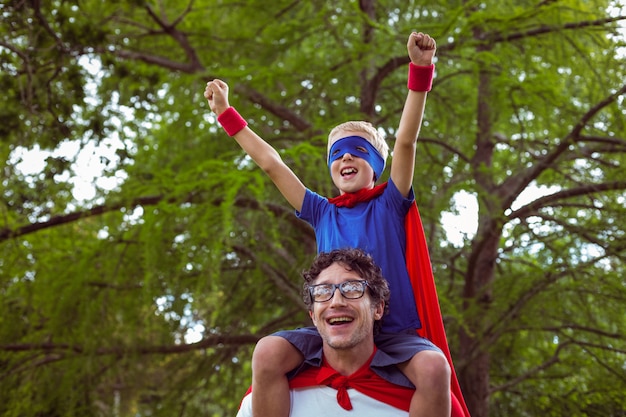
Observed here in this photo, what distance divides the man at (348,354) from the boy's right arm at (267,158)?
52 cm

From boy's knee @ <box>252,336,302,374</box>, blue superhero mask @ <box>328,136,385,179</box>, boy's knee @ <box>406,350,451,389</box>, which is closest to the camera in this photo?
boy's knee @ <box>406,350,451,389</box>

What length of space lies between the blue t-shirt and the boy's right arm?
0.17 m

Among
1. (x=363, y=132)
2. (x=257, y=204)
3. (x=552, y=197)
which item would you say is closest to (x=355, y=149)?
(x=363, y=132)

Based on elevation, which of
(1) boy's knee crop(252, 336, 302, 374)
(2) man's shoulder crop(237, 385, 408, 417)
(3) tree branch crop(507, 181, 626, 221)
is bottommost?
(2) man's shoulder crop(237, 385, 408, 417)

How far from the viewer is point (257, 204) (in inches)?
226

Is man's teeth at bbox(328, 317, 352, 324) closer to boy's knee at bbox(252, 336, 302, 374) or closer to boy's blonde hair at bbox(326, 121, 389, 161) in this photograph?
boy's knee at bbox(252, 336, 302, 374)

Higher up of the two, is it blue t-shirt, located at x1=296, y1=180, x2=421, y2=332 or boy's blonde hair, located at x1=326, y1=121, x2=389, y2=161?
boy's blonde hair, located at x1=326, y1=121, x2=389, y2=161

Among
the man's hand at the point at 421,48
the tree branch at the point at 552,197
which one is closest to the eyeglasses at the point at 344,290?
the man's hand at the point at 421,48

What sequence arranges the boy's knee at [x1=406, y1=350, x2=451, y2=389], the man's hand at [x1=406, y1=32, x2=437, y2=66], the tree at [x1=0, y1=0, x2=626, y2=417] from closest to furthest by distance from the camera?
1. the boy's knee at [x1=406, y1=350, x2=451, y2=389]
2. the man's hand at [x1=406, y1=32, x2=437, y2=66]
3. the tree at [x1=0, y1=0, x2=626, y2=417]

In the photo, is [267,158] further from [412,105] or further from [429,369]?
[429,369]

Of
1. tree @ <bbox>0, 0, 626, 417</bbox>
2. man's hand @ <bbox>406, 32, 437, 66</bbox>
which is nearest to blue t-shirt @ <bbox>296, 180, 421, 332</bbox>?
man's hand @ <bbox>406, 32, 437, 66</bbox>

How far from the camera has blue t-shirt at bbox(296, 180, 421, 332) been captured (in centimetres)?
268

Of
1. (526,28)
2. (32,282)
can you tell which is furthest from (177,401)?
(526,28)

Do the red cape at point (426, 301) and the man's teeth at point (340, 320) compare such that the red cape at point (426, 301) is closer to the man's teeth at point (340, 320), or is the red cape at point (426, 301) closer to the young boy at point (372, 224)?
the young boy at point (372, 224)
